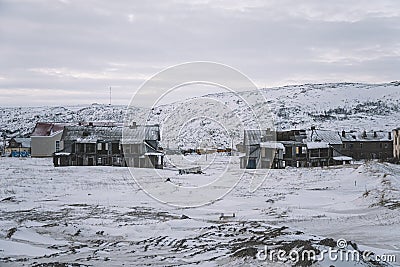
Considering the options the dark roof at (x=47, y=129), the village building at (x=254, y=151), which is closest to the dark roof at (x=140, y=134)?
the village building at (x=254, y=151)

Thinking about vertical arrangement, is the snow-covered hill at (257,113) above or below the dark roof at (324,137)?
above

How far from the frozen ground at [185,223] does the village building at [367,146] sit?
129ft

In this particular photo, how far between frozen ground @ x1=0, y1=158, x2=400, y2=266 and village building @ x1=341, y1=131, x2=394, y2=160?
39.2 meters

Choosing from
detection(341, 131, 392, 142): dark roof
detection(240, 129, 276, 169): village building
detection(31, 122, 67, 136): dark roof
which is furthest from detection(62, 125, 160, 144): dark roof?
detection(341, 131, 392, 142): dark roof

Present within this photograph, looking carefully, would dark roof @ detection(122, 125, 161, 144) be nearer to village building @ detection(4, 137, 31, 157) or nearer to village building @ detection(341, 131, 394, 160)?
village building @ detection(4, 137, 31, 157)

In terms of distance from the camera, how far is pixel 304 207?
25828mm

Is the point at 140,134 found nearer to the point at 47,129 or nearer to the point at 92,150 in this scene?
the point at 92,150

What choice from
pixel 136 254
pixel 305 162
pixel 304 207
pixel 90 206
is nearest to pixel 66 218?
pixel 90 206

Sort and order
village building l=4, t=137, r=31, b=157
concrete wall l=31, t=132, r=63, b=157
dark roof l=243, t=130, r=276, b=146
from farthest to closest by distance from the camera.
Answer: village building l=4, t=137, r=31, b=157 < concrete wall l=31, t=132, r=63, b=157 < dark roof l=243, t=130, r=276, b=146

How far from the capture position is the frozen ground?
14.5 meters

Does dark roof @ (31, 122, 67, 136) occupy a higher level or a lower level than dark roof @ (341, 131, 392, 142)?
higher

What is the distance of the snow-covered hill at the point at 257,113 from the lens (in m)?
114

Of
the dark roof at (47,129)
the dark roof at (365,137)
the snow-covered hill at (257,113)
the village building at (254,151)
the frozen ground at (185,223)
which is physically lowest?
the frozen ground at (185,223)

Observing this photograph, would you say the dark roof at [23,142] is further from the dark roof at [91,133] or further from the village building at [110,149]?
the village building at [110,149]
